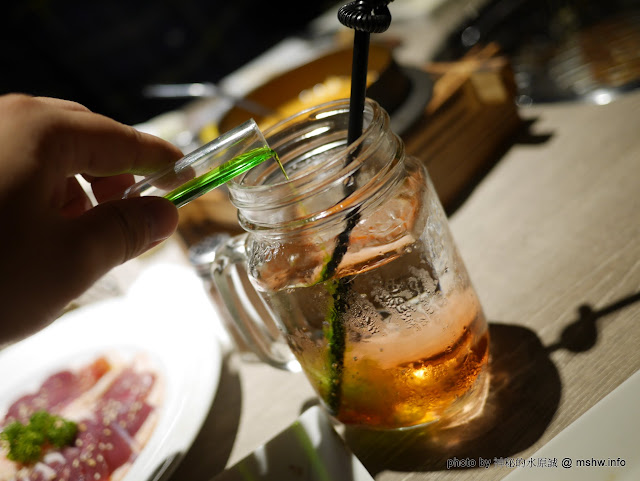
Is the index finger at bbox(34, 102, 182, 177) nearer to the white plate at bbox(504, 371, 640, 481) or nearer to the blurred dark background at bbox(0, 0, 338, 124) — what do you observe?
the white plate at bbox(504, 371, 640, 481)

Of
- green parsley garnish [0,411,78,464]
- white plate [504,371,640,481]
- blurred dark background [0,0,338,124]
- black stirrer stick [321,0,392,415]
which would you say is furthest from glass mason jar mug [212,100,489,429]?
blurred dark background [0,0,338,124]

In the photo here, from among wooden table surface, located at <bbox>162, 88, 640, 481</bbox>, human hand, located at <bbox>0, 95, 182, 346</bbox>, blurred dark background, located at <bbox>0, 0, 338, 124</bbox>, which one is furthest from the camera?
blurred dark background, located at <bbox>0, 0, 338, 124</bbox>

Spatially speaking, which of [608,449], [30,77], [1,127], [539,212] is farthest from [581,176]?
[30,77]

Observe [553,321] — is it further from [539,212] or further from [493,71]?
[493,71]

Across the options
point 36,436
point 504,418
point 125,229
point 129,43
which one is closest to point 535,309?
point 504,418

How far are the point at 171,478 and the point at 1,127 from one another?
385 millimetres

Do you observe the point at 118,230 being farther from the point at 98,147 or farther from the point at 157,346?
the point at 157,346

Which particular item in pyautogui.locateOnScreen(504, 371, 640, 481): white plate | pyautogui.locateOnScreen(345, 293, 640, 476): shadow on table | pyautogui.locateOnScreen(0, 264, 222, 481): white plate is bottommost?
pyautogui.locateOnScreen(345, 293, 640, 476): shadow on table

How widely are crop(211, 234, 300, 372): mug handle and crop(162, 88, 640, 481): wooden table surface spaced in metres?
0.07

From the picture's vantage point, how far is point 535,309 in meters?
0.58

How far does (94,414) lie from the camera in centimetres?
61

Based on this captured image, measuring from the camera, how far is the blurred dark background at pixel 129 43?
2760 millimetres

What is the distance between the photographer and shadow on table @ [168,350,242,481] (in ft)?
1.82

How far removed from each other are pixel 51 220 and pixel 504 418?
42 cm
